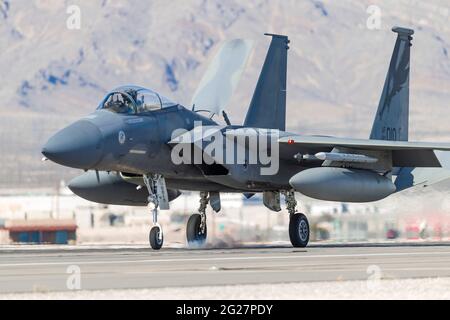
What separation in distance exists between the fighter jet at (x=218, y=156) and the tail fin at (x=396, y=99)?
1.12ft

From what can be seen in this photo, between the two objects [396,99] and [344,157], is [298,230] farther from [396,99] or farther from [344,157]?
[396,99]

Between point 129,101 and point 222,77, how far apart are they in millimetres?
6183

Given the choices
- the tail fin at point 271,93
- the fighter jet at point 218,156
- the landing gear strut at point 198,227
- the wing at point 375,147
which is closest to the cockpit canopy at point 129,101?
the fighter jet at point 218,156

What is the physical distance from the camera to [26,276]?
645 inches

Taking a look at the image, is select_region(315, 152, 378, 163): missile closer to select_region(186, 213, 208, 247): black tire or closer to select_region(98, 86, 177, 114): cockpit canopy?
select_region(186, 213, 208, 247): black tire

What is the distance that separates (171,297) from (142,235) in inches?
1187

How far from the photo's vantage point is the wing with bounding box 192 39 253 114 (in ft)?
88.9

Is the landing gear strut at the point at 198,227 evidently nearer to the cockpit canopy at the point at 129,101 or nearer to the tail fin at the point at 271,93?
the tail fin at the point at 271,93

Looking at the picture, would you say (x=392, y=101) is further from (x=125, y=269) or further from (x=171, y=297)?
(x=171, y=297)

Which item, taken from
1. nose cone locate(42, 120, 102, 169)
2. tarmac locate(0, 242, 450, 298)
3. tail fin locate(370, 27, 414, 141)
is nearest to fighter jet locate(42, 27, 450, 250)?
nose cone locate(42, 120, 102, 169)

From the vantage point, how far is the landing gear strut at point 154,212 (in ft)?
75.2

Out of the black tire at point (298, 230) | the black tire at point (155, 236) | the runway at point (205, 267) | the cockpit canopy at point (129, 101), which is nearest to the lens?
the runway at point (205, 267)

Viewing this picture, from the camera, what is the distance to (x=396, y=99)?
2880 cm

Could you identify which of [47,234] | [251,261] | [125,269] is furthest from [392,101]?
[47,234]
